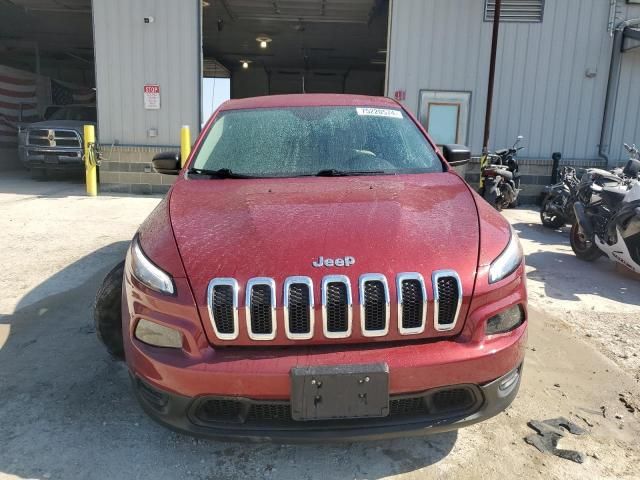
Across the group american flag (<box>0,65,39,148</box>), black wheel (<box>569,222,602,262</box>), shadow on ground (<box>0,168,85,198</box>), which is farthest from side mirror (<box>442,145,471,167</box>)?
american flag (<box>0,65,39,148</box>)

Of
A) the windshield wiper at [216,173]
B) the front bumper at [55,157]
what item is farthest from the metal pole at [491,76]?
the front bumper at [55,157]

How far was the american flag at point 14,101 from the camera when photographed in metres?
15.9

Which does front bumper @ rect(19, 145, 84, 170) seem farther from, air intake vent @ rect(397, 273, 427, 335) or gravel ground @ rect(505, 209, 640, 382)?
air intake vent @ rect(397, 273, 427, 335)

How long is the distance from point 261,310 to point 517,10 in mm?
9826

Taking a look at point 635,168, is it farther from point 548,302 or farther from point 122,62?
point 122,62

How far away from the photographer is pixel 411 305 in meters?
1.97

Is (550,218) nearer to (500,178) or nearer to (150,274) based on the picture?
(500,178)

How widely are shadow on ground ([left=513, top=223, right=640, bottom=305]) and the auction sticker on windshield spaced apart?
7.45ft

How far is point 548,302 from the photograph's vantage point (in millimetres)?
4371

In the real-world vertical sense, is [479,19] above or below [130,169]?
above

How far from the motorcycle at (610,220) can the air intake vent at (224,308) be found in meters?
4.22

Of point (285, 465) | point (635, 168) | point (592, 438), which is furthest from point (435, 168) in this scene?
point (635, 168)

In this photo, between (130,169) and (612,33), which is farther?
(130,169)

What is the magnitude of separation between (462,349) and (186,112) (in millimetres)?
9500
